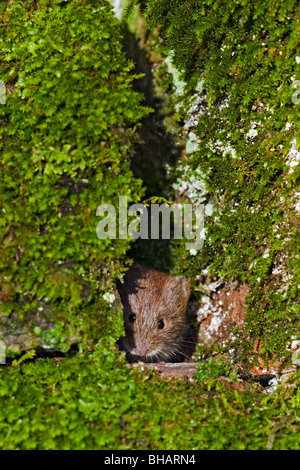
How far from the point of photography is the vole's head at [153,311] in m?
4.31

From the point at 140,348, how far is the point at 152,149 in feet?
6.54

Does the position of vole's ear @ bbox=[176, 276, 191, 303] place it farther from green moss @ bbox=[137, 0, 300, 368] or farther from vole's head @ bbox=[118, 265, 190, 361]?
green moss @ bbox=[137, 0, 300, 368]

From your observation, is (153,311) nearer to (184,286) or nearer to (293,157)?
(184,286)

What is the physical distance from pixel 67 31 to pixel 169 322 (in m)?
2.76

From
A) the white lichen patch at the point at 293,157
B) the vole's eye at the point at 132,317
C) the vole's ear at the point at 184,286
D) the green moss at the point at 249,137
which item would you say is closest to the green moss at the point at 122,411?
the green moss at the point at 249,137

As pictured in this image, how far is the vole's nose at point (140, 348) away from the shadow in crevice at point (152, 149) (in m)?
0.96

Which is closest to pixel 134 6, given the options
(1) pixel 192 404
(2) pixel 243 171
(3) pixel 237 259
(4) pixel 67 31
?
(4) pixel 67 31

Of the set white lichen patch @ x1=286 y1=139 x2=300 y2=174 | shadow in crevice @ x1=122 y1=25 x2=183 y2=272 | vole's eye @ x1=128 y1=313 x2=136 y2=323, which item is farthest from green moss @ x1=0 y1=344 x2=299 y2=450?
shadow in crevice @ x1=122 y1=25 x2=183 y2=272

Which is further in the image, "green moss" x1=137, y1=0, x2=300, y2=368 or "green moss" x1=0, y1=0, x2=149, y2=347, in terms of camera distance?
"green moss" x1=137, y1=0, x2=300, y2=368

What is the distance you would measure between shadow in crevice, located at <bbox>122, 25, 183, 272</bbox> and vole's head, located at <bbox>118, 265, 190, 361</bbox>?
1.15 ft

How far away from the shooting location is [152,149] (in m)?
4.78

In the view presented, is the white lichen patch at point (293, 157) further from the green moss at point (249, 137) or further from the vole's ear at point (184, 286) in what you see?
the vole's ear at point (184, 286)

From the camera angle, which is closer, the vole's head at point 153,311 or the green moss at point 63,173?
the green moss at point 63,173

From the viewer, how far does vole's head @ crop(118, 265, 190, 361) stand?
170 inches
